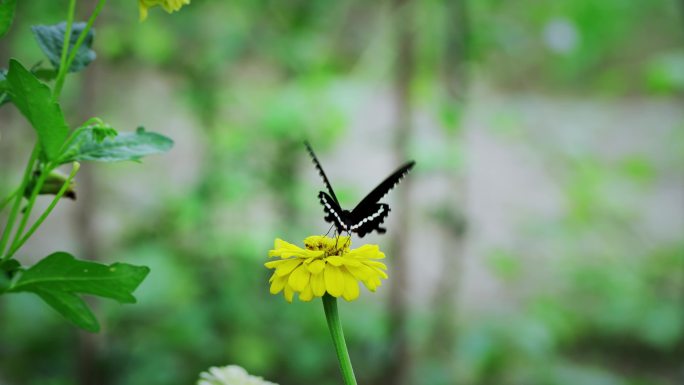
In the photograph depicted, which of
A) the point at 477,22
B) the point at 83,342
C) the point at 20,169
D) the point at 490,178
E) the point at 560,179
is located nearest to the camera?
the point at 83,342

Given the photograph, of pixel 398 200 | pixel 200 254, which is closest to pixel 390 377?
pixel 398 200

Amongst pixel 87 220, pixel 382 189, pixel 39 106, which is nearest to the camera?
pixel 39 106

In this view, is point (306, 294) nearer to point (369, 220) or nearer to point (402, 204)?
point (369, 220)

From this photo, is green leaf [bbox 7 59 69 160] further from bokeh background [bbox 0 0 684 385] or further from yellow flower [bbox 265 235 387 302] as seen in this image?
bokeh background [bbox 0 0 684 385]

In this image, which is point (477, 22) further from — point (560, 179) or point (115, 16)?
point (115, 16)

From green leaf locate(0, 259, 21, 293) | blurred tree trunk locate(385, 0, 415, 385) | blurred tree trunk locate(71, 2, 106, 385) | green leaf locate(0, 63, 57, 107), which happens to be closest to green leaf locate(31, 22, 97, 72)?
green leaf locate(0, 63, 57, 107)

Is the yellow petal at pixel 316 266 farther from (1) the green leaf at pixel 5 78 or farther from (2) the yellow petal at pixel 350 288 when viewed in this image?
(1) the green leaf at pixel 5 78

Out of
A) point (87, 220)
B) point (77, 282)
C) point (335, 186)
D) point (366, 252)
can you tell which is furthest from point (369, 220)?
point (335, 186)
